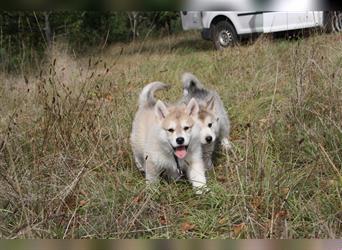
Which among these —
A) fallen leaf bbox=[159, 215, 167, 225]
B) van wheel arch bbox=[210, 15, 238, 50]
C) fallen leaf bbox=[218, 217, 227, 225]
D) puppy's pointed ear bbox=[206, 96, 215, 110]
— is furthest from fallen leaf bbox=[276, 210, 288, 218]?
van wheel arch bbox=[210, 15, 238, 50]

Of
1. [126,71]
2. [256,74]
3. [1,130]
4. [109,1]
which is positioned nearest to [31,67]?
[126,71]

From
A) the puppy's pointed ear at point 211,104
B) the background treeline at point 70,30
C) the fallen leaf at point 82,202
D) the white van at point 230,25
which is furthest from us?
the white van at point 230,25

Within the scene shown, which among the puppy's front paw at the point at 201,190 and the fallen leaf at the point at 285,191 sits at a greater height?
the fallen leaf at the point at 285,191

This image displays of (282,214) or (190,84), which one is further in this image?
(190,84)

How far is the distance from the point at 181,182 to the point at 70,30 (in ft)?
19.8

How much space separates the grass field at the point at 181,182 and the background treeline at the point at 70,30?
0.71 meters

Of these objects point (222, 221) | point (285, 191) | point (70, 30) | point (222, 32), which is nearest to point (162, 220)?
point (222, 221)

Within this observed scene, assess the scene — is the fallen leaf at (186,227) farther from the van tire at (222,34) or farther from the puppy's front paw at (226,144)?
the van tire at (222,34)

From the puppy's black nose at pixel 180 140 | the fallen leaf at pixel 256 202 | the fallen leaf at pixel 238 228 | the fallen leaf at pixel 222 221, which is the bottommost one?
the fallen leaf at pixel 222 221

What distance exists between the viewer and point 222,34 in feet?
29.8

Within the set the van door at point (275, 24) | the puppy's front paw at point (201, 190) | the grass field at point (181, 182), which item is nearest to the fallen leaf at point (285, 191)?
the grass field at point (181, 182)

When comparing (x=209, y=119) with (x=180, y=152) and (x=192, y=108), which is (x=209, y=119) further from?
(x=180, y=152)

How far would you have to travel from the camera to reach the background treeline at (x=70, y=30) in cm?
399

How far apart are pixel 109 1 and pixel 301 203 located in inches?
70.3
